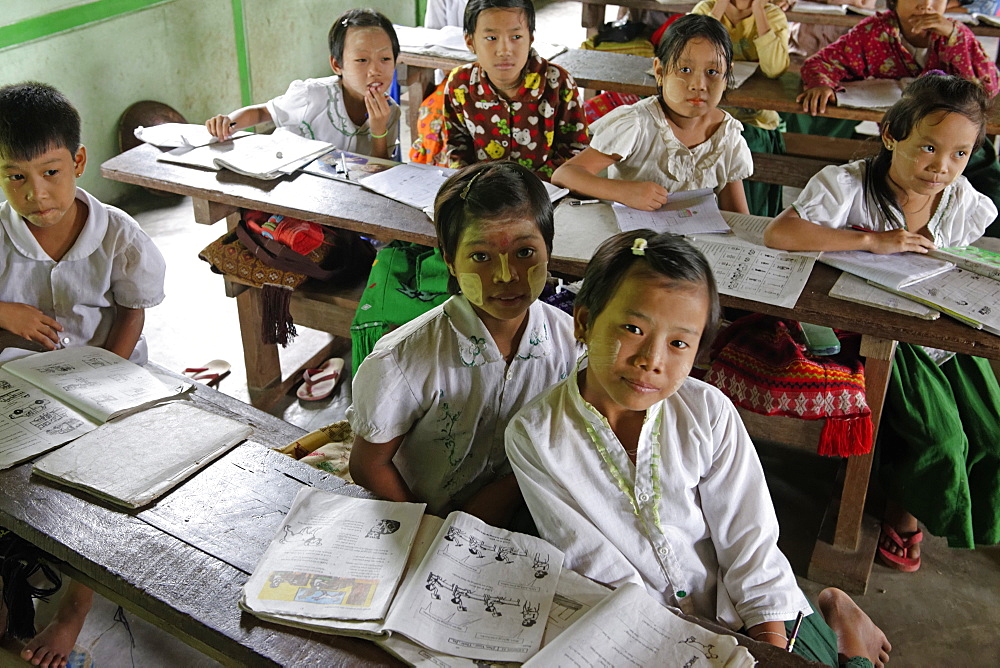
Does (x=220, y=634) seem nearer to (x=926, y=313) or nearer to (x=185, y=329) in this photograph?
(x=926, y=313)

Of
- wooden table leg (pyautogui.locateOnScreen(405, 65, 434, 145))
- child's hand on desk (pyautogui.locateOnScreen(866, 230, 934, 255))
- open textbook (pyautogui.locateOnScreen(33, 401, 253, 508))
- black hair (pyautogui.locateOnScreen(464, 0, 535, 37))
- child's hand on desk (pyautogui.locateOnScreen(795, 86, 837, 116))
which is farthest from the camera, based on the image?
wooden table leg (pyautogui.locateOnScreen(405, 65, 434, 145))

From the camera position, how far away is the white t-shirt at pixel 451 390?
1590 millimetres

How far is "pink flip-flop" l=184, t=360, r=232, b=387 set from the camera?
3.06m

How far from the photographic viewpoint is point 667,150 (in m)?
2.60

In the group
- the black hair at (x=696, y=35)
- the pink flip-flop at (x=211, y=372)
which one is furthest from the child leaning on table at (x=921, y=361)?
the pink flip-flop at (x=211, y=372)

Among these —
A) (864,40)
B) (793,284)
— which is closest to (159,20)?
(864,40)

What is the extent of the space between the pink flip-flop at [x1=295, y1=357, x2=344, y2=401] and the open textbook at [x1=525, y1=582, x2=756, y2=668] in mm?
1969

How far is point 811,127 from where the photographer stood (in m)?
4.71

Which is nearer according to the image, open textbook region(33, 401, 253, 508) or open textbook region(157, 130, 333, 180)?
open textbook region(33, 401, 253, 508)

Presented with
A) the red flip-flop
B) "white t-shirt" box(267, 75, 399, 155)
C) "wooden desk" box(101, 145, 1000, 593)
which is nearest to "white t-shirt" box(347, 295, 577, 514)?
"wooden desk" box(101, 145, 1000, 593)

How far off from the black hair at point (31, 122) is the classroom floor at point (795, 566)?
1.04 meters

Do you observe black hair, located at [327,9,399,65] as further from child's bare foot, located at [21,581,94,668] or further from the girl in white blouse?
child's bare foot, located at [21,581,94,668]

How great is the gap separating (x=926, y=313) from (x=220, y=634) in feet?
5.20

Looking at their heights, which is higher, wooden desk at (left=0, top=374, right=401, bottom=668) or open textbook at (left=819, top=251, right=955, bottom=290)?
open textbook at (left=819, top=251, right=955, bottom=290)
